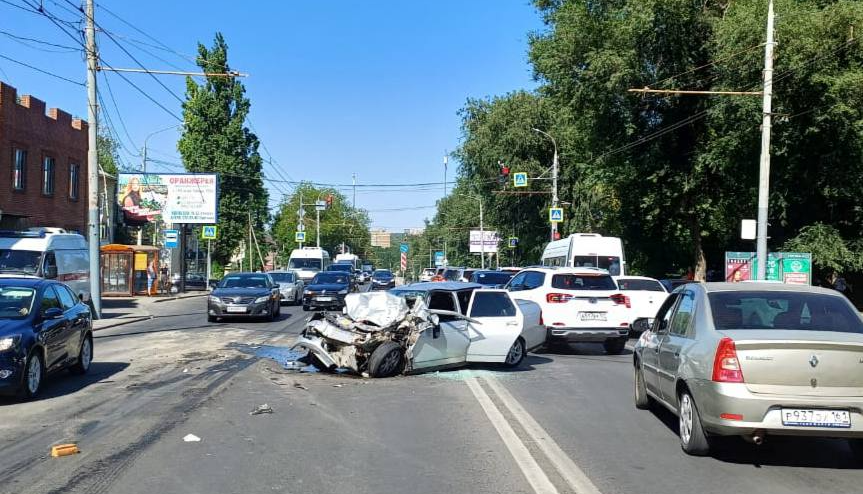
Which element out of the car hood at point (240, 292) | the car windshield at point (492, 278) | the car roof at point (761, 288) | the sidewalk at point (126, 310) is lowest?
the sidewalk at point (126, 310)

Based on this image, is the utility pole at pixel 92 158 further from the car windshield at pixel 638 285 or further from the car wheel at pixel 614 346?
the car windshield at pixel 638 285

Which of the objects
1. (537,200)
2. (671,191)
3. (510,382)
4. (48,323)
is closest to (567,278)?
(510,382)

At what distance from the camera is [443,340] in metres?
12.8

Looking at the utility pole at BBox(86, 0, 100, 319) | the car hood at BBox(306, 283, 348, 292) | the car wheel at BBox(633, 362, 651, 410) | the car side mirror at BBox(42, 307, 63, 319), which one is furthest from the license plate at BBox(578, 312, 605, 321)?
the car hood at BBox(306, 283, 348, 292)

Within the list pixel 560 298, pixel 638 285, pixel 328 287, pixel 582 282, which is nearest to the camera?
pixel 560 298

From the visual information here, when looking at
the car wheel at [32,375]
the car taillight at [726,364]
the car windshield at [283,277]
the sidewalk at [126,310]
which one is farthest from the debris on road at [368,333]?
the car windshield at [283,277]

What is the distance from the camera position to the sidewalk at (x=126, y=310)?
78.9 feet

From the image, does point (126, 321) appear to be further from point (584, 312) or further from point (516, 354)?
point (516, 354)

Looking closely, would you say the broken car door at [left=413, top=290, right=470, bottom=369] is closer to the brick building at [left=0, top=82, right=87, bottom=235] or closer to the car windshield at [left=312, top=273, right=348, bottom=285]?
the car windshield at [left=312, top=273, right=348, bottom=285]

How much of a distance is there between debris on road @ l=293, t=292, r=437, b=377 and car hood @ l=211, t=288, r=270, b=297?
37.0 feet

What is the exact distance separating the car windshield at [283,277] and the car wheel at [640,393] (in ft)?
84.9

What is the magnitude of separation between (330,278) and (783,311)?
2527 centimetres

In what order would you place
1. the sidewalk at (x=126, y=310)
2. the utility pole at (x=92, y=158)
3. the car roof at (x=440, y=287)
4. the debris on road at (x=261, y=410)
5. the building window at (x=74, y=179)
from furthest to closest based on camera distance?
the building window at (x=74, y=179), the sidewalk at (x=126, y=310), the utility pole at (x=92, y=158), the car roof at (x=440, y=287), the debris on road at (x=261, y=410)

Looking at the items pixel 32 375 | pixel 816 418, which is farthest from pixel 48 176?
pixel 816 418
